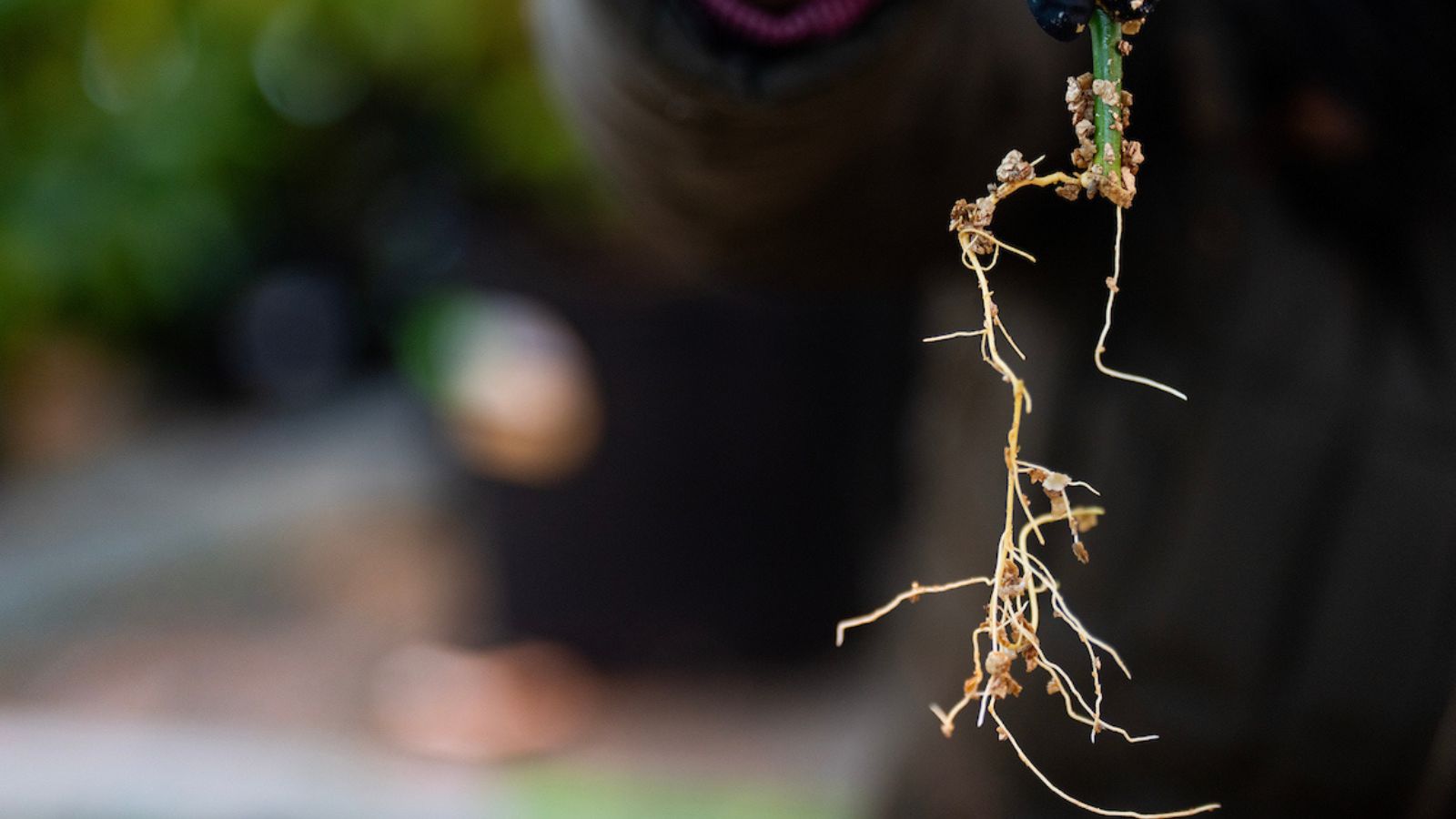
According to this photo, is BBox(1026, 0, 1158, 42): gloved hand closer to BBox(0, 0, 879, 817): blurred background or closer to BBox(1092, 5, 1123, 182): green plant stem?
BBox(1092, 5, 1123, 182): green plant stem

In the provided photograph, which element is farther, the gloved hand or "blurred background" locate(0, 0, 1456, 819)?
"blurred background" locate(0, 0, 1456, 819)

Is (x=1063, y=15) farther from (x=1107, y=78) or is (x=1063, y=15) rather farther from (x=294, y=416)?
(x=294, y=416)

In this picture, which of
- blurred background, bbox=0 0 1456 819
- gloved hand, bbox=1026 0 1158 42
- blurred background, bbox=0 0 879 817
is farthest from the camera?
blurred background, bbox=0 0 879 817

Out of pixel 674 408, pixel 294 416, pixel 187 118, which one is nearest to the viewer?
pixel 674 408

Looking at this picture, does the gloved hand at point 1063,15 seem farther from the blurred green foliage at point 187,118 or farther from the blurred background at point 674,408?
the blurred green foliage at point 187,118

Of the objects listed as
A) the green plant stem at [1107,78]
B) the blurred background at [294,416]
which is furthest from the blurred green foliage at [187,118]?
the green plant stem at [1107,78]

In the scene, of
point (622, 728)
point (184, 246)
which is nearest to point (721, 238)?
point (622, 728)

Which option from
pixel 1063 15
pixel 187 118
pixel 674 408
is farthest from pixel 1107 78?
pixel 187 118

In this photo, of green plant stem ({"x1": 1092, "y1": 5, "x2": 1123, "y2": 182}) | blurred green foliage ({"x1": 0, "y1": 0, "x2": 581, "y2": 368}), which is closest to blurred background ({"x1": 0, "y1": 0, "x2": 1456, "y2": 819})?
blurred green foliage ({"x1": 0, "y1": 0, "x2": 581, "y2": 368})
